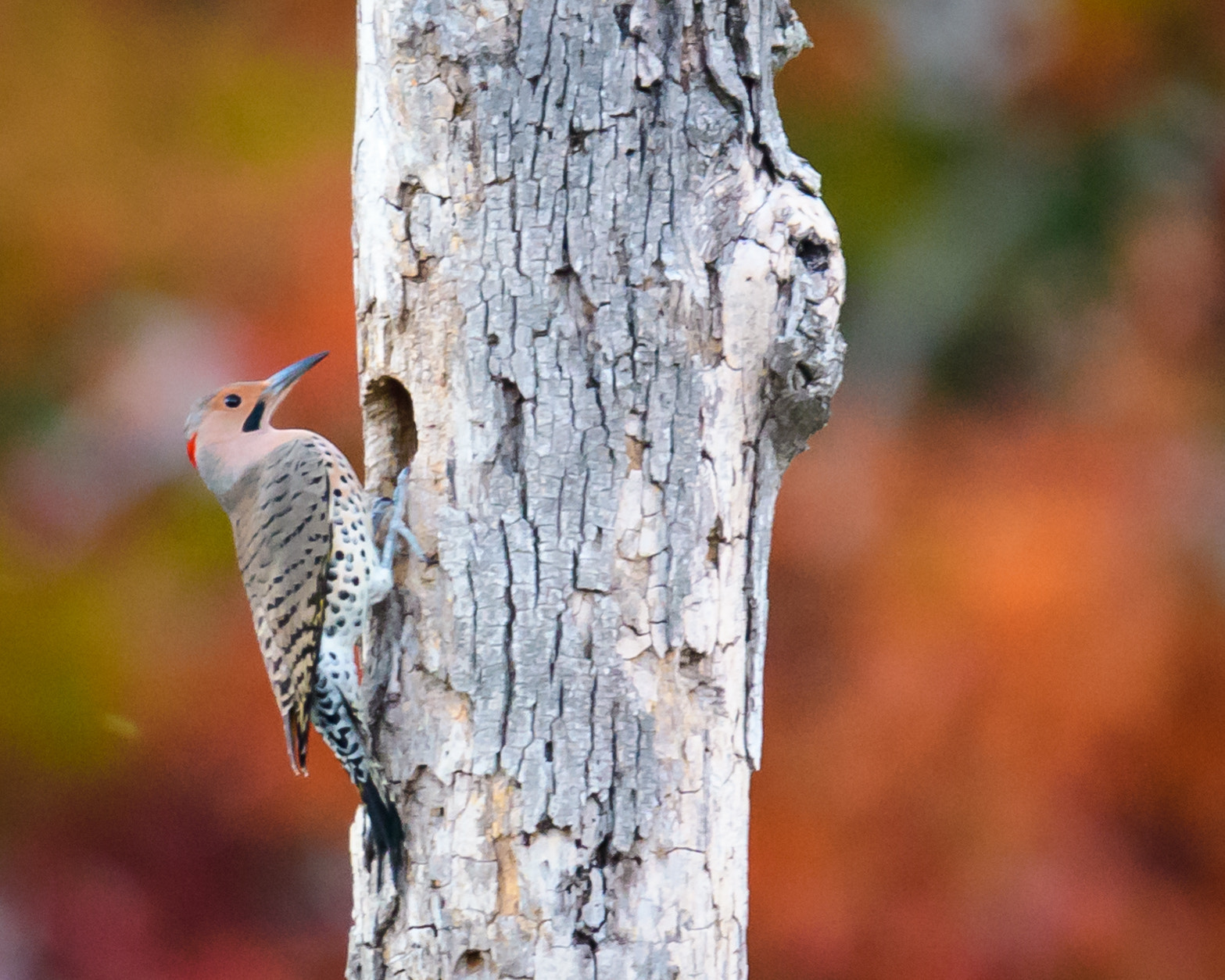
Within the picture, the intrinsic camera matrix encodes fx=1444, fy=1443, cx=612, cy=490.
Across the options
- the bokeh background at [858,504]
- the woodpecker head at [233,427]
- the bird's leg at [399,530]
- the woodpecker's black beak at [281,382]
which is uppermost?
the bokeh background at [858,504]

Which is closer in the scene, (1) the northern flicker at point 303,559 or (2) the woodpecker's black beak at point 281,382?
(1) the northern flicker at point 303,559

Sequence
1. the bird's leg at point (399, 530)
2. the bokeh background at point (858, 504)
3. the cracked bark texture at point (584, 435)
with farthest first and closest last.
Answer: the bokeh background at point (858, 504) → the bird's leg at point (399, 530) → the cracked bark texture at point (584, 435)

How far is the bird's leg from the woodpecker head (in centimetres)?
85

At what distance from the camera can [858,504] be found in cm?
595

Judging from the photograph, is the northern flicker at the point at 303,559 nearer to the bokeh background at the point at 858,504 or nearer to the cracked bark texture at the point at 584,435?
the cracked bark texture at the point at 584,435

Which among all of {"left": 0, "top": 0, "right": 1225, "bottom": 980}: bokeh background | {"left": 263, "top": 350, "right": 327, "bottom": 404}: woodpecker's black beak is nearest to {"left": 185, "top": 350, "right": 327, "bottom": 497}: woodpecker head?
{"left": 263, "top": 350, "right": 327, "bottom": 404}: woodpecker's black beak

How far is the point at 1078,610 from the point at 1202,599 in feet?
1.97

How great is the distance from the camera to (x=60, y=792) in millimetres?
6113

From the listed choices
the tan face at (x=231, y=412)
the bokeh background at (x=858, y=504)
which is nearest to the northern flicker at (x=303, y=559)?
the tan face at (x=231, y=412)

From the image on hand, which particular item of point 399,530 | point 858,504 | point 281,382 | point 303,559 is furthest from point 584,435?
point 858,504

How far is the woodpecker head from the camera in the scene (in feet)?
11.2

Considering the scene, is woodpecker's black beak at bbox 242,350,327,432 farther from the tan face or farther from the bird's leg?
the bird's leg

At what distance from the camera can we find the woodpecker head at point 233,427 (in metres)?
3.42

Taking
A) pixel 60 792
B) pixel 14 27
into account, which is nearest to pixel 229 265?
pixel 14 27
